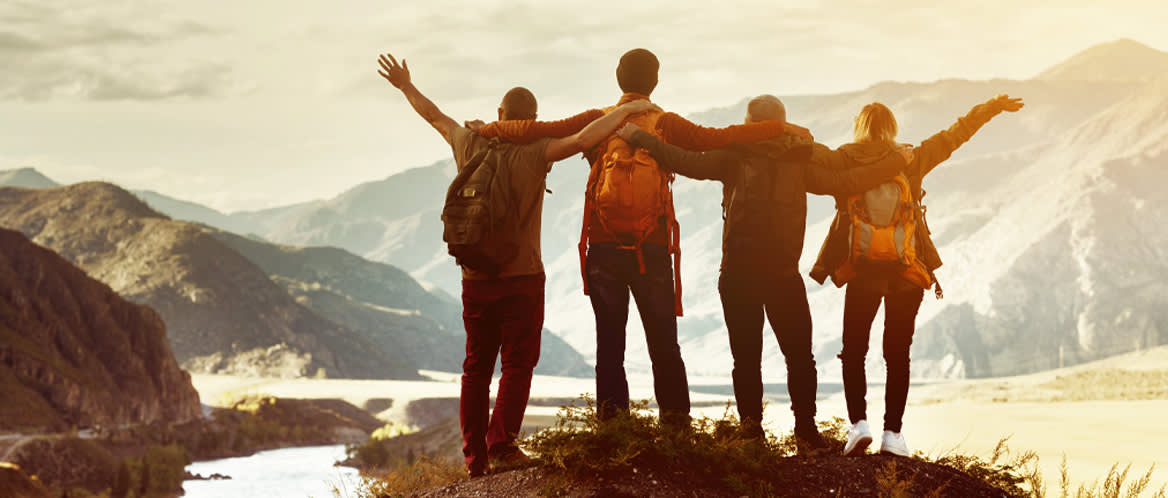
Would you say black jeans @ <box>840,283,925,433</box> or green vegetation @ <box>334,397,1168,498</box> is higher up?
black jeans @ <box>840,283,925,433</box>

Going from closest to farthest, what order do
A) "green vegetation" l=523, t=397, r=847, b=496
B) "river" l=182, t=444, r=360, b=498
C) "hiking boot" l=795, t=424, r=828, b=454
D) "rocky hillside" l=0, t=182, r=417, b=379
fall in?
1. "green vegetation" l=523, t=397, r=847, b=496
2. "hiking boot" l=795, t=424, r=828, b=454
3. "river" l=182, t=444, r=360, b=498
4. "rocky hillside" l=0, t=182, r=417, b=379

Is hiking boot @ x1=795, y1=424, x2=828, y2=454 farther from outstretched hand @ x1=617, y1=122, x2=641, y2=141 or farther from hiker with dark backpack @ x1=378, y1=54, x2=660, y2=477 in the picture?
outstretched hand @ x1=617, y1=122, x2=641, y2=141

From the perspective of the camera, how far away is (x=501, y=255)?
22.9 feet

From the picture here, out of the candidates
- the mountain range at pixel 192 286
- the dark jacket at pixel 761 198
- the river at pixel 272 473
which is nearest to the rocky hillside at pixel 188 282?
the mountain range at pixel 192 286

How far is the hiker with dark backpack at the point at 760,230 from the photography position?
7270mm

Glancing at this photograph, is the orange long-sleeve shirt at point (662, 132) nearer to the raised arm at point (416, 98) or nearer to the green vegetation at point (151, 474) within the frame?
the raised arm at point (416, 98)

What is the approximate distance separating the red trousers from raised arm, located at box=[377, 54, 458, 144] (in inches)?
47.6

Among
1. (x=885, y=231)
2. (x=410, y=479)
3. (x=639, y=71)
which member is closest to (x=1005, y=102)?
(x=885, y=231)

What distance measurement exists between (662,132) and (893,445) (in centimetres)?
288

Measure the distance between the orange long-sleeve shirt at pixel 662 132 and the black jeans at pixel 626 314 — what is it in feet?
0.46

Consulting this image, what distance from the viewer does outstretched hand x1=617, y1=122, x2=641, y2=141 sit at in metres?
7.11

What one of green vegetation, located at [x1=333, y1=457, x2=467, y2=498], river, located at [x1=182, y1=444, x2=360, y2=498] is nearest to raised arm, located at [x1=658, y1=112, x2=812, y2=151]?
green vegetation, located at [x1=333, y1=457, x2=467, y2=498]

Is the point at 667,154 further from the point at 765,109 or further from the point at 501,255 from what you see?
the point at 501,255

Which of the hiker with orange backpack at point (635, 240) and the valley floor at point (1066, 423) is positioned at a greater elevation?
the hiker with orange backpack at point (635, 240)
